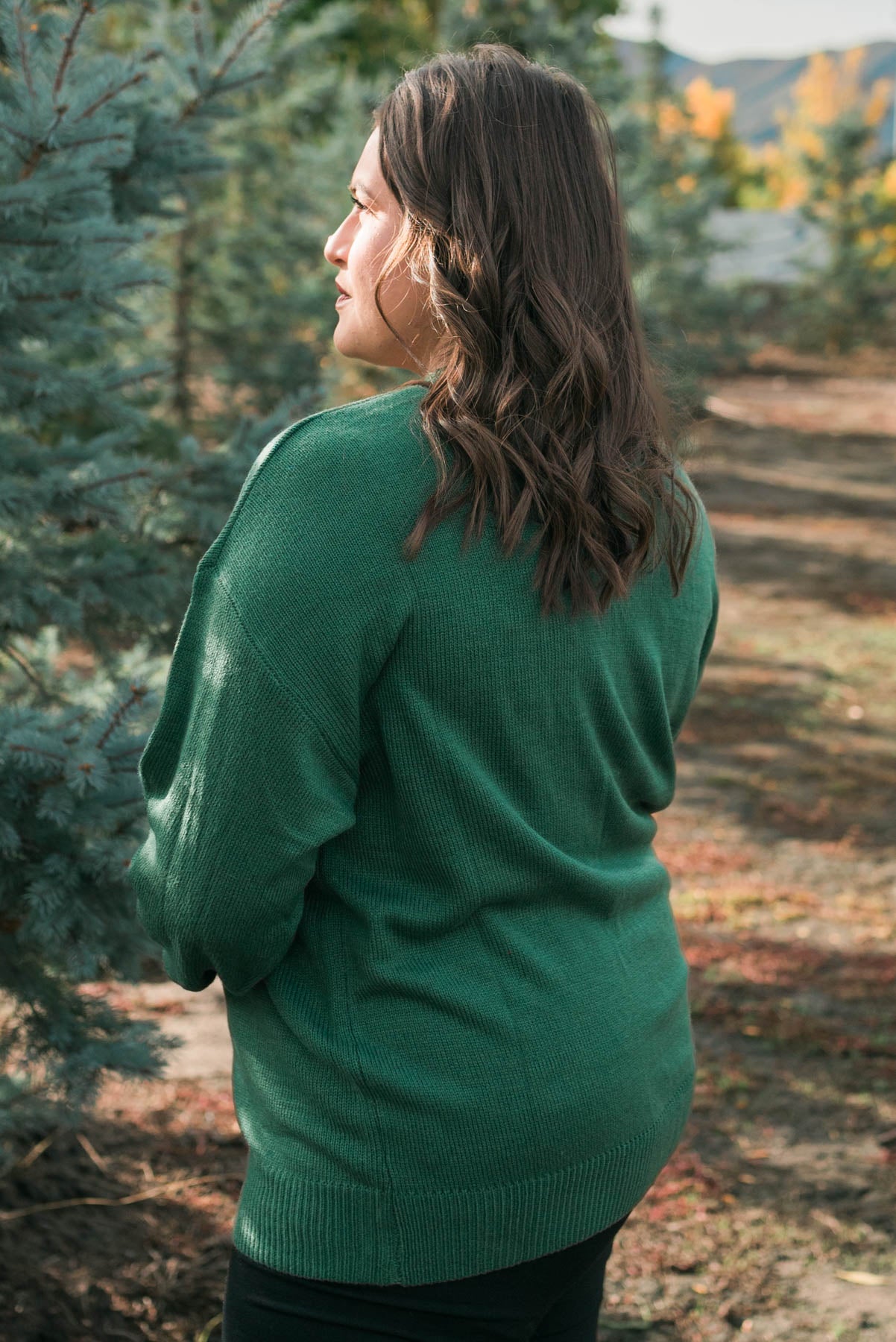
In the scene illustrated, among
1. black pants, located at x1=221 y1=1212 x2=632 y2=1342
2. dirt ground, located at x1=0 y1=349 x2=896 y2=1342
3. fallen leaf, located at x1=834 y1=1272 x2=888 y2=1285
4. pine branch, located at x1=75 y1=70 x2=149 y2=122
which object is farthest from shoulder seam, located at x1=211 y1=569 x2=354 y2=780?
fallen leaf, located at x1=834 y1=1272 x2=888 y2=1285

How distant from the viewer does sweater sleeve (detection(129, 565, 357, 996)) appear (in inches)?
46.3

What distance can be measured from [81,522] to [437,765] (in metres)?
1.76

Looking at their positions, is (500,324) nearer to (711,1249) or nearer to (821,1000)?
(711,1249)

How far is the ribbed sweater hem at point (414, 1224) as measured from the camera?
48.9 inches

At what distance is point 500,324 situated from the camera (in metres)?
1.28

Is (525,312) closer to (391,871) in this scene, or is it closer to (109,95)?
(391,871)

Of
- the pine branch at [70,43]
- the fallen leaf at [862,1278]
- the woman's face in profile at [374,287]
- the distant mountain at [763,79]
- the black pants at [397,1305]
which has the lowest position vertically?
the distant mountain at [763,79]

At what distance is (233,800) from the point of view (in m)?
1.20

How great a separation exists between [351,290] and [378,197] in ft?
0.34

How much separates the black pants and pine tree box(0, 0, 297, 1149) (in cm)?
64

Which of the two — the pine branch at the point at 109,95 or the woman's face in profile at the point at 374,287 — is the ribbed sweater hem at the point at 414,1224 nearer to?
the woman's face in profile at the point at 374,287

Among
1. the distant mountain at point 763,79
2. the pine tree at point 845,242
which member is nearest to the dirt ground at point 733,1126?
the pine tree at point 845,242

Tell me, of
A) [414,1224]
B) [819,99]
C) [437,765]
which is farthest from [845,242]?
[819,99]

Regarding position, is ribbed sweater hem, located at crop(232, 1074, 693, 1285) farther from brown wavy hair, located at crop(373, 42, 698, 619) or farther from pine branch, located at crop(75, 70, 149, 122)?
pine branch, located at crop(75, 70, 149, 122)
